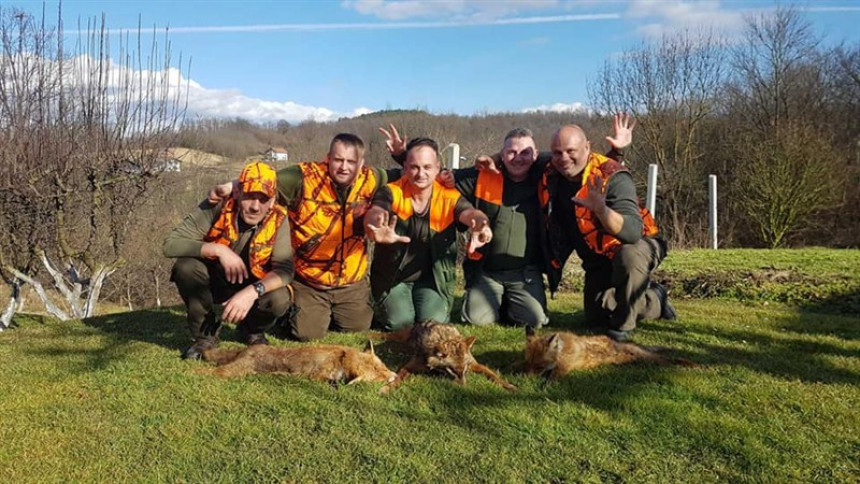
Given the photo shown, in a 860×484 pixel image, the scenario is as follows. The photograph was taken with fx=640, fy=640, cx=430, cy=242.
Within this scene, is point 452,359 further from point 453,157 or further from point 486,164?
point 453,157

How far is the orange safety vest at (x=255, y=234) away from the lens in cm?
524

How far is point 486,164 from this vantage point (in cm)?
628

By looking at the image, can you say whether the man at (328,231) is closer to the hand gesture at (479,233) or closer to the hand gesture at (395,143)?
the hand gesture at (395,143)

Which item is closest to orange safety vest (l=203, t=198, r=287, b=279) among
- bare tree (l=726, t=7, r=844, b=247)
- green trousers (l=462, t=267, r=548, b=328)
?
green trousers (l=462, t=267, r=548, b=328)

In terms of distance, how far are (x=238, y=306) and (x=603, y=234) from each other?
3.25 m

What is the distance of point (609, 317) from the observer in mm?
6055

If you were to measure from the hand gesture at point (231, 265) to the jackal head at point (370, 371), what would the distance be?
4.05 ft

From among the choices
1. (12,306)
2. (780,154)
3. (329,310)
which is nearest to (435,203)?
(329,310)

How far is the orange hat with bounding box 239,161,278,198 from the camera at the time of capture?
5051mm

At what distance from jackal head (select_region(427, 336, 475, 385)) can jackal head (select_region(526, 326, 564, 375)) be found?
1.44 ft

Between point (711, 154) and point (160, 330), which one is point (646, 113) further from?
point (160, 330)

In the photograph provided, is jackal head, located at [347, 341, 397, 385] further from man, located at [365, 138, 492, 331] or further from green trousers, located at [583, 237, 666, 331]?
green trousers, located at [583, 237, 666, 331]

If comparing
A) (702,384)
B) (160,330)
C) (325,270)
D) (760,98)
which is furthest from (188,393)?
(760,98)

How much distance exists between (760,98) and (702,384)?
26.1 meters
